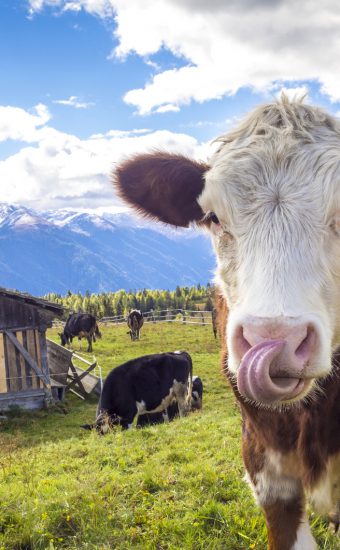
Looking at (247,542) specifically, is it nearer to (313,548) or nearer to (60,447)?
(313,548)

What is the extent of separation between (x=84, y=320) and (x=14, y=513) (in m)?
28.3

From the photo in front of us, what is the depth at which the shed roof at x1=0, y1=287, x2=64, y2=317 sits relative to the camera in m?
17.4

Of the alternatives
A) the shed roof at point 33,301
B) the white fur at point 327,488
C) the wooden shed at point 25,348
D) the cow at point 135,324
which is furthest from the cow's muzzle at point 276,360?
the cow at point 135,324

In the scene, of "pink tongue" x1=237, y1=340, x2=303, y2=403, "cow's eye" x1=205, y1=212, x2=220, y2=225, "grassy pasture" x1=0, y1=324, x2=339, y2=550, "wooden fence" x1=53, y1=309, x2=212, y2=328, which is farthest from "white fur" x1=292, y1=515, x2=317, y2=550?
"wooden fence" x1=53, y1=309, x2=212, y2=328

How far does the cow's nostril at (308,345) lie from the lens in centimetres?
211

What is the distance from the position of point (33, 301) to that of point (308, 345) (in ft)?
54.8

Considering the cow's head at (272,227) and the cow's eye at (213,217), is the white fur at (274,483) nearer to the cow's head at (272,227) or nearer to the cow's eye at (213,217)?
the cow's head at (272,227)

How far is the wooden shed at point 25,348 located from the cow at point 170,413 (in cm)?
547

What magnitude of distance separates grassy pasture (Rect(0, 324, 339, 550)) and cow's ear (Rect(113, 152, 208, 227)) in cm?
276

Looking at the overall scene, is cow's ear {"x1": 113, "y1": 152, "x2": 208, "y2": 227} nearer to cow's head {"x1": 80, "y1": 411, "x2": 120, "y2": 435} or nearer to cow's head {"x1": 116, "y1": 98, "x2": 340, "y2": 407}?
cow's head {"x1": 116, "y1": 98, "x2": 340, "y2": 407}

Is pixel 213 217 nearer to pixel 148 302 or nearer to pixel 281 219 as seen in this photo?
pixel 281 219

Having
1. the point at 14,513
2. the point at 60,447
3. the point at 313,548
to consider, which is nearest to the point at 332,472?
the point at 313,548

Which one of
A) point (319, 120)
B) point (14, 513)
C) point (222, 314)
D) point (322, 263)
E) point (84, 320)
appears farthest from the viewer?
point (84, 320)

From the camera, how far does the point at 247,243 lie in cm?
261
